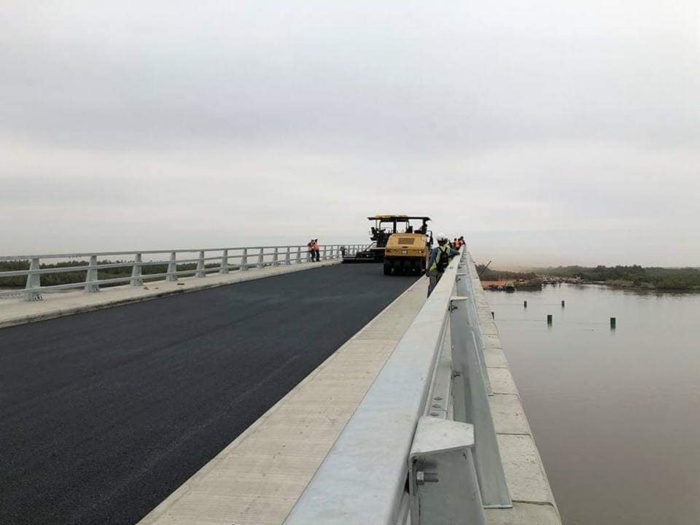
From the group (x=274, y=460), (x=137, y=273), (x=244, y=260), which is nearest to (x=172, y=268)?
(x=137, y=273)

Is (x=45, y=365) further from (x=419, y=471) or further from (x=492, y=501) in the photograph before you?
(x=419, y=471)

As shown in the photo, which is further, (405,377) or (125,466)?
(125,466)

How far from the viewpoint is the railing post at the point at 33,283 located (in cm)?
1609

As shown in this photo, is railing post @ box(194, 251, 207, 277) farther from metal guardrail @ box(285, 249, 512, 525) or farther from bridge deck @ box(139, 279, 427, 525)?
metal guardrail @ box(285, 249, 512, 525)

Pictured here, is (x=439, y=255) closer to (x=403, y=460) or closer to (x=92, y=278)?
(x=92, y=278)

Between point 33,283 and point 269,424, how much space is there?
14.2 metres

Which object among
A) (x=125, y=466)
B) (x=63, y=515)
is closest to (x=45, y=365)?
(x=125, y=466)

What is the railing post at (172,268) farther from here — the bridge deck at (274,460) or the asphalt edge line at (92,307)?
the bridge deck at (274,460)

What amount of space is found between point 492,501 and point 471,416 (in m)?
0.60

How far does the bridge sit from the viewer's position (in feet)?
5.28

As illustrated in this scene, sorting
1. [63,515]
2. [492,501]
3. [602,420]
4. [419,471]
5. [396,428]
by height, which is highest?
[396,428]

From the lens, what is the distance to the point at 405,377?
2.03 m

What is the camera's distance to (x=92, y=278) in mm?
18953

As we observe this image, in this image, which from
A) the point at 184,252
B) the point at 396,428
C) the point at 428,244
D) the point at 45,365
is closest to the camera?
the point at 396,428
